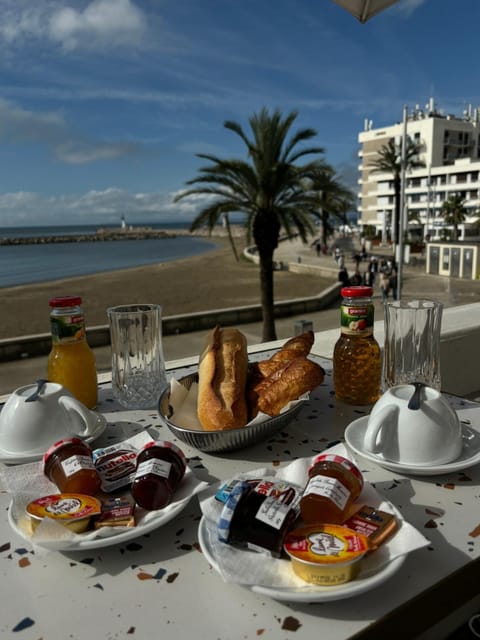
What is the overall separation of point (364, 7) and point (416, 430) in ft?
8.22

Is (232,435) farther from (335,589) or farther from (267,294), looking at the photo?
(267,294)

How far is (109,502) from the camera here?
1.14 m

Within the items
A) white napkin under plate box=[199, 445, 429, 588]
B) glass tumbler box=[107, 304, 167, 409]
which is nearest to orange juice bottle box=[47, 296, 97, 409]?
glass tumbler box=[107, 304, 167, 409]

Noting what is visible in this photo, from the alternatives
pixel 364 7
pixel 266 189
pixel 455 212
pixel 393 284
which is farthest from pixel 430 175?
pixel 364 7

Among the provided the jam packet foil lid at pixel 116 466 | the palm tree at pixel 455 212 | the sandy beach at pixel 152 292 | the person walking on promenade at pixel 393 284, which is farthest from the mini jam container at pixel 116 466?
the palm tree at pixel 455 212

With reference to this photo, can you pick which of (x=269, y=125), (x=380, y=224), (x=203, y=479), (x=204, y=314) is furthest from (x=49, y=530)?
(x=380, y=224)

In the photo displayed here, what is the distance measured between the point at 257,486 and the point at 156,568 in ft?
0.86

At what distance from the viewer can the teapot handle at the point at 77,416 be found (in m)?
1.47

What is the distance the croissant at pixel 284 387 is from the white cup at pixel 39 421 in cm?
54

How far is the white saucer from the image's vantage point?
1253 millimetres

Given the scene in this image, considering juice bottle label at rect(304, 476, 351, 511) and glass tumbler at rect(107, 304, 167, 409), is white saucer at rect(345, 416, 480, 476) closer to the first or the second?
juice bottle label at rect(304, 476, 351, 511)

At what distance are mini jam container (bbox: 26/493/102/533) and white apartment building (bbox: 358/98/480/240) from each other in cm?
6242

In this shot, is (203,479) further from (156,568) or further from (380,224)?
(380,224)

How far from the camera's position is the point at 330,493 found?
3.29 feet
